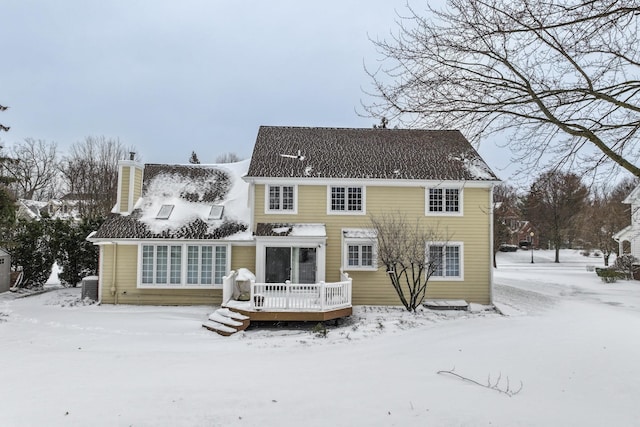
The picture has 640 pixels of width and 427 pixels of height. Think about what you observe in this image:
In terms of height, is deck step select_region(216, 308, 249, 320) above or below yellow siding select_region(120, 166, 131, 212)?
below

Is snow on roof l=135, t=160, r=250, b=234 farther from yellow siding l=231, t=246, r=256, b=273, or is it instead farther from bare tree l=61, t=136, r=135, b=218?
bare tree l=61, t=136, r=135, b=218

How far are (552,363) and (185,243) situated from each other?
12.7 metres

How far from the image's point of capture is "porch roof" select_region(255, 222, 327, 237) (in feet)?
49.3

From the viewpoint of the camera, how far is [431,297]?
16.0 m

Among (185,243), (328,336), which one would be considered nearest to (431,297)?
(328,336)

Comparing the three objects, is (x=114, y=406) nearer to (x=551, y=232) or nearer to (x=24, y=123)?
(x=551, y=232)

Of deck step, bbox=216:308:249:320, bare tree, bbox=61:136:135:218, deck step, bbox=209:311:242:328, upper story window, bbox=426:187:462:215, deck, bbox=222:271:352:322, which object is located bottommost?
deck step, bbox=209:311:242:328

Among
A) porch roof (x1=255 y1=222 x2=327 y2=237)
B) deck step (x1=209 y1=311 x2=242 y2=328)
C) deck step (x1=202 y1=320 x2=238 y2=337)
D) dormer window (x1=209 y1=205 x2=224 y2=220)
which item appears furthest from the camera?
dormer window (x1=209 y1=205 x2=224 y2=220)

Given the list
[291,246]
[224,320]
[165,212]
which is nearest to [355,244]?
[291,246]

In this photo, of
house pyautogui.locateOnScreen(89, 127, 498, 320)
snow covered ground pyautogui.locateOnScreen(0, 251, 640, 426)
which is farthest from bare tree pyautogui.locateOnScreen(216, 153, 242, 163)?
snow covered ground pyautogui.locateOnScreen(0, 251, 640, 426)

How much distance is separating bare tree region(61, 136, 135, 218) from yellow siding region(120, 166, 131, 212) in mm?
16541

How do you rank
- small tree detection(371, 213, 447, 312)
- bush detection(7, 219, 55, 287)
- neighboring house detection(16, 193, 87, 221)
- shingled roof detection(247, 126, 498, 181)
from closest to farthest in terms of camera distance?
1. small tree detection(371, 213, 447, 312)
2. shingled roof detection(247, 126, 498, 181)
3. bush detection(7, 219, 55, 287)
4. neighboring house detection(16, 193, 87, 221)

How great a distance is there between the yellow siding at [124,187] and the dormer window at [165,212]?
1341 mm

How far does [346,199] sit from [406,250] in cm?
327
